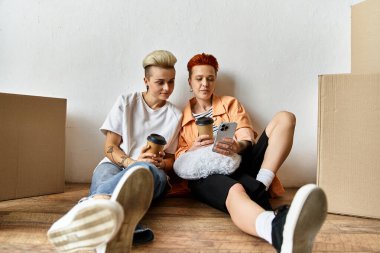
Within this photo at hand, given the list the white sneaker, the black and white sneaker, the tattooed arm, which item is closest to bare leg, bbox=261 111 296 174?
the tattooed arm

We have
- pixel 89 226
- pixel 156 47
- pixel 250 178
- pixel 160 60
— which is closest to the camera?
pixel 89 226

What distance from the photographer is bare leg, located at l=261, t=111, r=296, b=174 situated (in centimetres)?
154

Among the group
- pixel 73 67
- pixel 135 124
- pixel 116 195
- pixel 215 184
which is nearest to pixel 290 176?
pixel 215 184

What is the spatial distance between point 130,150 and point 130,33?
653 mm

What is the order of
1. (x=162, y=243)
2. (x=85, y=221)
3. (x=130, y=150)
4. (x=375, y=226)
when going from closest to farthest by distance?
(x=85, y=221) → (x=162, y=243) → (x=375, y=226) → (x=130, y=150)

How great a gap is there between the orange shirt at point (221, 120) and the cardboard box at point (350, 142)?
31 cm

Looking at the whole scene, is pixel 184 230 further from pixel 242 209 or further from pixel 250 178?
pixel 250 178

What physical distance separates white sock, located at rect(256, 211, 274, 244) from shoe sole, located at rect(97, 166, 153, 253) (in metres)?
0.33

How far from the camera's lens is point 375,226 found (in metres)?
1.37

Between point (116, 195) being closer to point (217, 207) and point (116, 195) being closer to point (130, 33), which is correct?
point (217, 207)

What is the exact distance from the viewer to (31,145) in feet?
5.65

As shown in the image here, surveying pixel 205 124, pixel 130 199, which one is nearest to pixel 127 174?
pixel 130 199

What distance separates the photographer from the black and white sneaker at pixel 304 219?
838 millimetres

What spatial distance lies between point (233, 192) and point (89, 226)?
2.13 ft
